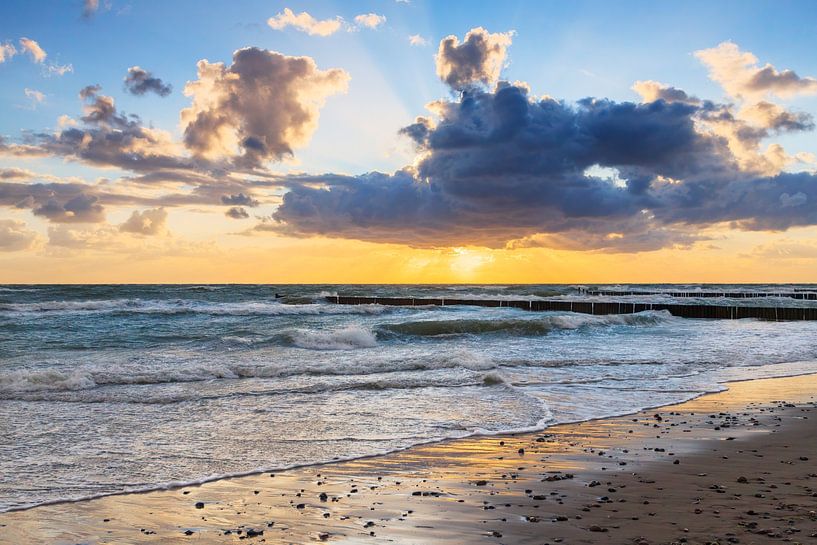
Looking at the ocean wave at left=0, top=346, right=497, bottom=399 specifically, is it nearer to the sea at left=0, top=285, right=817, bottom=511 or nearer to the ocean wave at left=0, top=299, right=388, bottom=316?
the sea at left=0, top=285, right=817, bottom=511

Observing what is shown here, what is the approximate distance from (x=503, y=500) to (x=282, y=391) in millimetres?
8434

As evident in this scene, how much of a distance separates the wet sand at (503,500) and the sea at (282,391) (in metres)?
0.67

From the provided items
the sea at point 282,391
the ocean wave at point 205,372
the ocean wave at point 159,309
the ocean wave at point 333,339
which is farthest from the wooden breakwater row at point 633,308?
the ocean wave at point 205,372

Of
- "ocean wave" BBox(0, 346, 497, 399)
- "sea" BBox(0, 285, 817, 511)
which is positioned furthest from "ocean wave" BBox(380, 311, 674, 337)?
"ocean wave" BBox(0, 346, 497, 399)

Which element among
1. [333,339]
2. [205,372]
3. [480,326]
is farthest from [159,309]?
[205,372]

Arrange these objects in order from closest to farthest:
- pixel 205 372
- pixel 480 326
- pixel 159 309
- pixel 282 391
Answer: pixel 282 391 → pixel 205 372 → pixel 480 326 → pixel 159 309

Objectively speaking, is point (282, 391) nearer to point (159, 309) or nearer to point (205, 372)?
point (205, 372)

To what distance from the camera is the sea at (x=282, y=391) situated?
816cm

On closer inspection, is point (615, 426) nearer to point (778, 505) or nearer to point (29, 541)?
point (778, 505)

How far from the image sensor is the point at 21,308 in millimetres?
47906

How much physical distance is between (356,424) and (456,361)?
7.96m

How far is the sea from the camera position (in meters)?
8.16

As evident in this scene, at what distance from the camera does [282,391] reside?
545 inches

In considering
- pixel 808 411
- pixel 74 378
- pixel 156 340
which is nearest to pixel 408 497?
pixel 808 411
